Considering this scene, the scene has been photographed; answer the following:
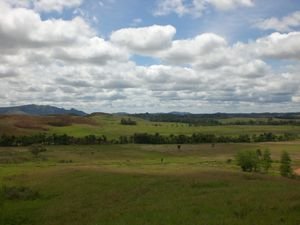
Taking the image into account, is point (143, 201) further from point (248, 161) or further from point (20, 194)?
point (248, 161)

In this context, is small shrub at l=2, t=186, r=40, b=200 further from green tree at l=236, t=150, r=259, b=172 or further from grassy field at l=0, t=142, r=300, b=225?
green tree at l=236, t=150, r=259, b=172

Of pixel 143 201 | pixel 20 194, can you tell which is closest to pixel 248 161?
pixel 20 194

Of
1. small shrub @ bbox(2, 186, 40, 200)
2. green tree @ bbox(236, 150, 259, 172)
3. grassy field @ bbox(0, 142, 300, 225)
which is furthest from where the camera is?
green tree @ bbox(236, 150, 259, 172)

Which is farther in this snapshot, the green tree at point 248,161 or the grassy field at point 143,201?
the green tree at point 248,161

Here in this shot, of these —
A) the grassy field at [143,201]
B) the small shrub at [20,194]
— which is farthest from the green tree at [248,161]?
the small shrub at [20,194]

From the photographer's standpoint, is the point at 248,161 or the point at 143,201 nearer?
the point at 143,201

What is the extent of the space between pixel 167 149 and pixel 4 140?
71.5 meters

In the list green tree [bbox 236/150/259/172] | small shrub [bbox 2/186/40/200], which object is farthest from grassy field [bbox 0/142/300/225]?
green tree [bbox 236/150/259/172]

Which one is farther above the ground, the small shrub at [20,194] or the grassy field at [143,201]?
the grassy field at [143,201]

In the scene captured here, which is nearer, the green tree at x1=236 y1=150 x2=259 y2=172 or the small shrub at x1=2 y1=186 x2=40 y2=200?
the small shrub at x1=2 y1=186 x2=40 y2=200

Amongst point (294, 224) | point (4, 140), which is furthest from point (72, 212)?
point (4, 140)

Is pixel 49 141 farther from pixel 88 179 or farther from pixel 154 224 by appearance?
pixel 154 224

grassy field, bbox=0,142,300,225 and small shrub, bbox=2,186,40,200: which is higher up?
grassy field, bbox=0,142,300,225

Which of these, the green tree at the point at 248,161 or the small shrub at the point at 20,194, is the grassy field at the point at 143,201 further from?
the green tree at the point at 248,161
